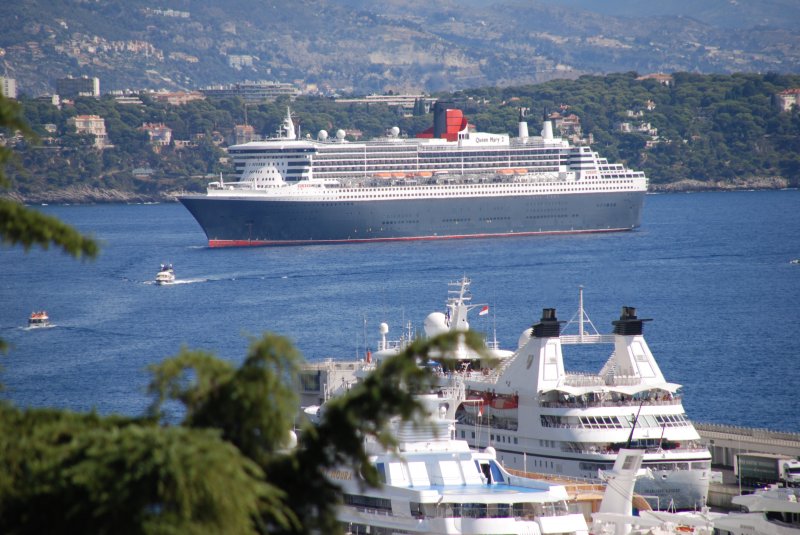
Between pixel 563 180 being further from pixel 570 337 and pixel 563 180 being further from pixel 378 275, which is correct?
pixel 570 337

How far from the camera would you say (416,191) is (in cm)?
10150

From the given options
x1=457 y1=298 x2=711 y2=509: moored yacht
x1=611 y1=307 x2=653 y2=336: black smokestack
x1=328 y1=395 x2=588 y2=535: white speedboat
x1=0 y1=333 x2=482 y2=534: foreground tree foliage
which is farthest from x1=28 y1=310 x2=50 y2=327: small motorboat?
x1=0 y1=333 x2=482 y2=534: foreground tree foliage

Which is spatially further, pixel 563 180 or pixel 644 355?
pixel 563 180

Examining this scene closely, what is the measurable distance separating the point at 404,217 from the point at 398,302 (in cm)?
3855

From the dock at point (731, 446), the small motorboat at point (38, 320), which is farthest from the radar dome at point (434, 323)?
the small motorboat at point (38, 320)

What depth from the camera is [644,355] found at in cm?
2797

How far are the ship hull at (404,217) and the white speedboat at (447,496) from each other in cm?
7446

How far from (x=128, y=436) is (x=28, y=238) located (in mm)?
1975

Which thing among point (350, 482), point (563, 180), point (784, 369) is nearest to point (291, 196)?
point (563, 180)

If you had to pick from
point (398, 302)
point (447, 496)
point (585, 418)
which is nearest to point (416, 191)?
point (398, 302)

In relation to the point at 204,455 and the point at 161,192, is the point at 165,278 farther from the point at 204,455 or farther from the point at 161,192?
the point at 161,192

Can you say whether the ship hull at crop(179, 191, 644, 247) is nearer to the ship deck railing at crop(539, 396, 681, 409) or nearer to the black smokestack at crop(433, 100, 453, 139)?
the black smokestack at crop(433, 100, 453, 139)

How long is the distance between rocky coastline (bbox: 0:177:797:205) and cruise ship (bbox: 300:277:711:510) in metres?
157

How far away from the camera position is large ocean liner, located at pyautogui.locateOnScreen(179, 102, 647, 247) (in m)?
96.9
